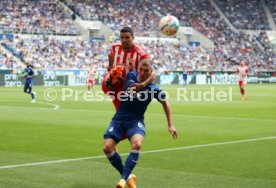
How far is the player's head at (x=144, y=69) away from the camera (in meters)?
8.59

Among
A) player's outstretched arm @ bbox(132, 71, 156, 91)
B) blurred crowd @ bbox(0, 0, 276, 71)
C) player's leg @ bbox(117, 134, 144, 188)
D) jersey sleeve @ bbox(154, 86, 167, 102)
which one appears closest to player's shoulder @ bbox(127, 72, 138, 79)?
player's outstretched arm @ bbox(132, 71, 156, 91)

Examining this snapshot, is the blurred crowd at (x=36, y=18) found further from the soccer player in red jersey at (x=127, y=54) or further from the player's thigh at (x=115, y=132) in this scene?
the player's thigh at (x=115, y=132)

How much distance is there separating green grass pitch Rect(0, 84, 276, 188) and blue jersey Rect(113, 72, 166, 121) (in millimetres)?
1047

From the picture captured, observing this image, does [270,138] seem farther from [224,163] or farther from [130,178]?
[130,178]

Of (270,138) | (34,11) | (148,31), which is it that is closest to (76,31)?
(34,11)

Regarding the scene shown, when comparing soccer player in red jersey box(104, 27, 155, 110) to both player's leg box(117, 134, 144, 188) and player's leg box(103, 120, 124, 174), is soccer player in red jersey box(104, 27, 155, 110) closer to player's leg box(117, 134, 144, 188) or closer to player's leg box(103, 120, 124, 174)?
player's leg box(103, 120, 124, 174)

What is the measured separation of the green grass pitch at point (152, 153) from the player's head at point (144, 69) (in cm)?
161

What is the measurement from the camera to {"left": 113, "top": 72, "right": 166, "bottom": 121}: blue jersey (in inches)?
341

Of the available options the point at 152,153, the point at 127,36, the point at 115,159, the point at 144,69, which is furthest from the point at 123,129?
the point at 152,153

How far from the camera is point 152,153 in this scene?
12164 mm

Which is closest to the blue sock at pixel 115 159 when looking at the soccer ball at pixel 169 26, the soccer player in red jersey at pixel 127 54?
the soccer player in red jersey at pixel 127 54

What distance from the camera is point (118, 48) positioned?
30.3 feet

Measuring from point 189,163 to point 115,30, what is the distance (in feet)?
187

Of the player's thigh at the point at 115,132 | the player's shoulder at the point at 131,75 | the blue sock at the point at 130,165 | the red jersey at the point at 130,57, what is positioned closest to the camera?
the blue sock at the point at 130,165
